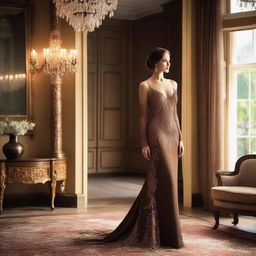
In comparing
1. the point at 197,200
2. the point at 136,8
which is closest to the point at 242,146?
the point at 197,200

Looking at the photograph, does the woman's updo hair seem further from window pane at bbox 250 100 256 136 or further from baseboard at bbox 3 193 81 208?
baseboard at bbox 3 193 81 208

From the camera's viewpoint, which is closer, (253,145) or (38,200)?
(253,145)

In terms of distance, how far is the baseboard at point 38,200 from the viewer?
670 cm

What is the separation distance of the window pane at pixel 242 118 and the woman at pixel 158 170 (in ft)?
6.55

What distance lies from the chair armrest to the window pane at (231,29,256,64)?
5.06 ft

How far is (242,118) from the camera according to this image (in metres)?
6.38

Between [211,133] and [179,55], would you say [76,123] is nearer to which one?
[211,133]

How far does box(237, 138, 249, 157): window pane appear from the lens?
20.8ft

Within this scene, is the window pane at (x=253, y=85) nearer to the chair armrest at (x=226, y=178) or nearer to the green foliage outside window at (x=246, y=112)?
the green foliage outside window at (x=246, y=112)

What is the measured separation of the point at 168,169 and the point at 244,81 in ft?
7.88

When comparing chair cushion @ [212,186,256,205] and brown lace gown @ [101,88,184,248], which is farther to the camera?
chair cushion @ [212,186,256,205]

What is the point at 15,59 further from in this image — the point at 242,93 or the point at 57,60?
the point at 242,93

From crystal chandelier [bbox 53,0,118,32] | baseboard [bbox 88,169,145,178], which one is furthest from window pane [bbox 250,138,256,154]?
baseboard [bbox 88,169,145,178]

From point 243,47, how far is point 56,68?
7.72 ft
